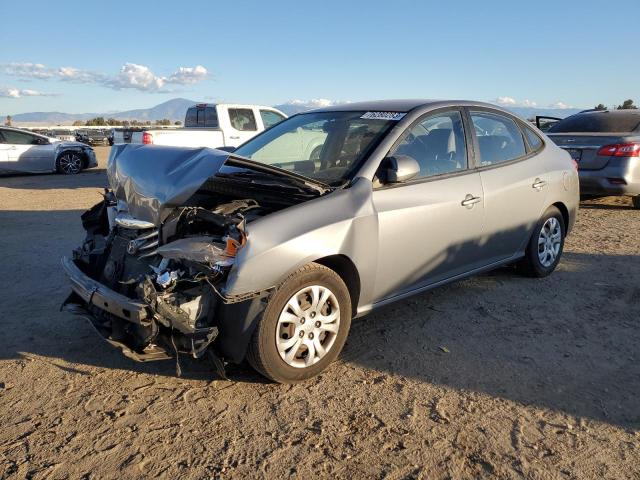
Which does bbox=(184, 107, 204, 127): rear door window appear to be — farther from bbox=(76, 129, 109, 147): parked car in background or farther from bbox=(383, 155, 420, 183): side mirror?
bbox=(76, 129, 109, 147): parked car in background

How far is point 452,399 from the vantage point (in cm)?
333

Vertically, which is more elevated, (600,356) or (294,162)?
(294,162)

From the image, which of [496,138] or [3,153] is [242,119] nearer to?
[3,153]

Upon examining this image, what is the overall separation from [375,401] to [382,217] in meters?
1.24

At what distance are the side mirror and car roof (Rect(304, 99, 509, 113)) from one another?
0.65m

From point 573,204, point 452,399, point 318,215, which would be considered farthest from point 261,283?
point 573,204

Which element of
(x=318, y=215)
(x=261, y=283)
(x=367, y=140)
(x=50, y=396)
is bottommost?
(x=50, y=396)

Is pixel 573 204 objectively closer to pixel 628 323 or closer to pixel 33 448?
pixel 628 323

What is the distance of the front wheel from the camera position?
15922 millimetres

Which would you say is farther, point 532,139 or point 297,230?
point 532,139

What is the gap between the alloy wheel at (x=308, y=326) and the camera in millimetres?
3378

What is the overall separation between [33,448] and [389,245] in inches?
97.1

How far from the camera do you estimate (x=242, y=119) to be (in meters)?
13.3

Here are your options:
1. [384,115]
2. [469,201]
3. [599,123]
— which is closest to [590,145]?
[599,123]
